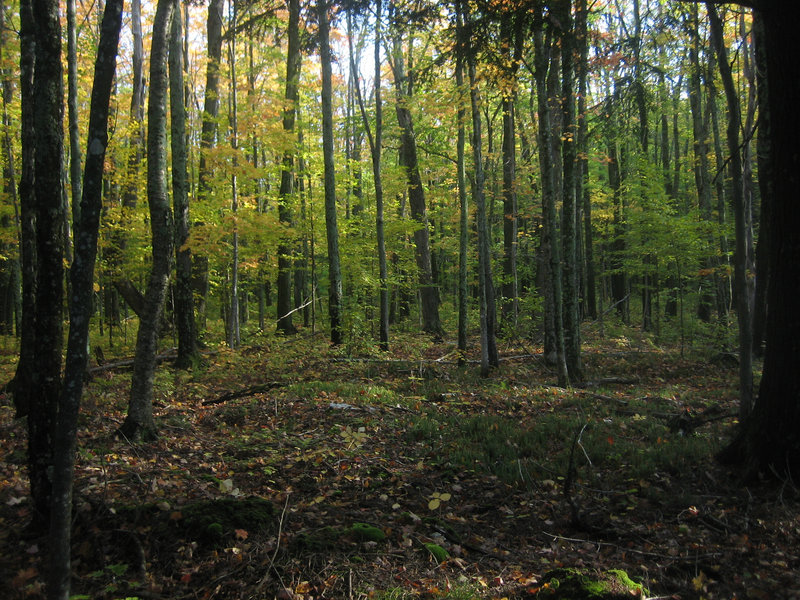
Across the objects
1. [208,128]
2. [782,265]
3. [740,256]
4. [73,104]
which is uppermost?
[208,128]

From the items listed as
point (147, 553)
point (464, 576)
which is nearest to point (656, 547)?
point (464, 576)

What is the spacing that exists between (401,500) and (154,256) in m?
4.56

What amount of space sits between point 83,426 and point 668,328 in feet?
64.9

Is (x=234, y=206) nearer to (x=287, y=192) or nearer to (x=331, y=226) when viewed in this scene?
(x=331, y=226)

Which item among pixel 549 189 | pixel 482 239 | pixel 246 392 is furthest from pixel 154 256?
pixel 549 189

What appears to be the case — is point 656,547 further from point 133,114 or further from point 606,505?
point 133,114

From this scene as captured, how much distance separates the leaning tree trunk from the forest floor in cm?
42

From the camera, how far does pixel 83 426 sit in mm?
6980

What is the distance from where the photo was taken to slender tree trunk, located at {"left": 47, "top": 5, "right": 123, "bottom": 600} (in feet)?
9.40

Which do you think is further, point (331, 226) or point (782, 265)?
point (331, 226)

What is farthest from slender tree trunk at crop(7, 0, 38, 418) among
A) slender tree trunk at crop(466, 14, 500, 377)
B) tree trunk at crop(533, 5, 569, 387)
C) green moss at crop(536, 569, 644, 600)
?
tree trunk at crop(533, 5, 569, 387)

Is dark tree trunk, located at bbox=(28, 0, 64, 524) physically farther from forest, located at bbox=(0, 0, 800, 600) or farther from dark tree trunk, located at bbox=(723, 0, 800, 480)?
dark tree trunk, located at bbox=(723, 0, 800, 480)

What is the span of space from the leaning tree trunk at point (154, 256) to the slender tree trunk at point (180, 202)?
3580 mm

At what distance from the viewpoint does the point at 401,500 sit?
5305mm
